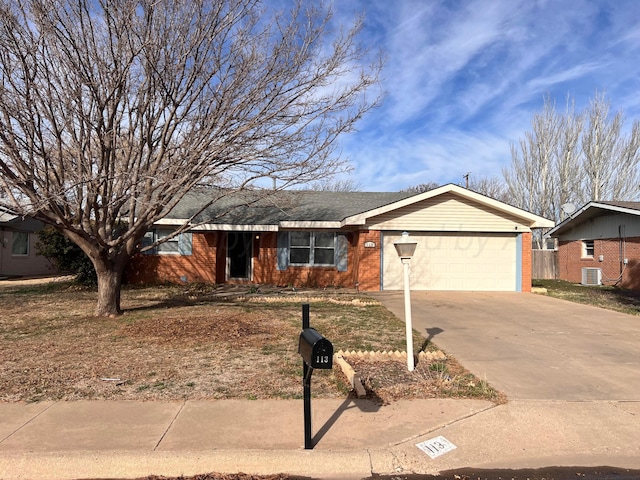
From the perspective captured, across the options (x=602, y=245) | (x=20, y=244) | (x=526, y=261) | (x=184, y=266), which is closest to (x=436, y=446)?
(x=526, y=261)

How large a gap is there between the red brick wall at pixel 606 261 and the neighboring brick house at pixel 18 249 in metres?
24.7

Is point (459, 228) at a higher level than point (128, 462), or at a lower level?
higher

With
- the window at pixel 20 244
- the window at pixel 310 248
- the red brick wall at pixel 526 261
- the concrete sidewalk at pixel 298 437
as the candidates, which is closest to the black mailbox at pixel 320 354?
the concrete sidewalk at pixel 298 437

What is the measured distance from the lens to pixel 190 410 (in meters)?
4.55

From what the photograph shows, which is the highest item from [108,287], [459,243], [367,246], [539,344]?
[459,243]

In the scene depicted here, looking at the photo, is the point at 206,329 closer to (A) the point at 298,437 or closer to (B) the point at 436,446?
(A) the point at 298,437

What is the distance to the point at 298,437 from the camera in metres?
3.97

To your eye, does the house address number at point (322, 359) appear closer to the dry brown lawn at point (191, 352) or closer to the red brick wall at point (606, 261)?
the dry brown lawn at point (191, 352)

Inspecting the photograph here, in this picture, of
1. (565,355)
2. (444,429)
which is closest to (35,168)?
(444,429)

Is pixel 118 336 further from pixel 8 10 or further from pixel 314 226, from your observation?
pixel 314 226

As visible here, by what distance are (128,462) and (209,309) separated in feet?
24.4

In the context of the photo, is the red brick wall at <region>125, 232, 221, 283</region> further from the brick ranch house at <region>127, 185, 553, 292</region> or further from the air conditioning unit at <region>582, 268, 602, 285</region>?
the air conditioning unit at <region>582, 268, 602, 285</region>

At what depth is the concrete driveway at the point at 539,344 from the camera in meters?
5.44

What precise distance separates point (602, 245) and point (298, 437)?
2133cm
